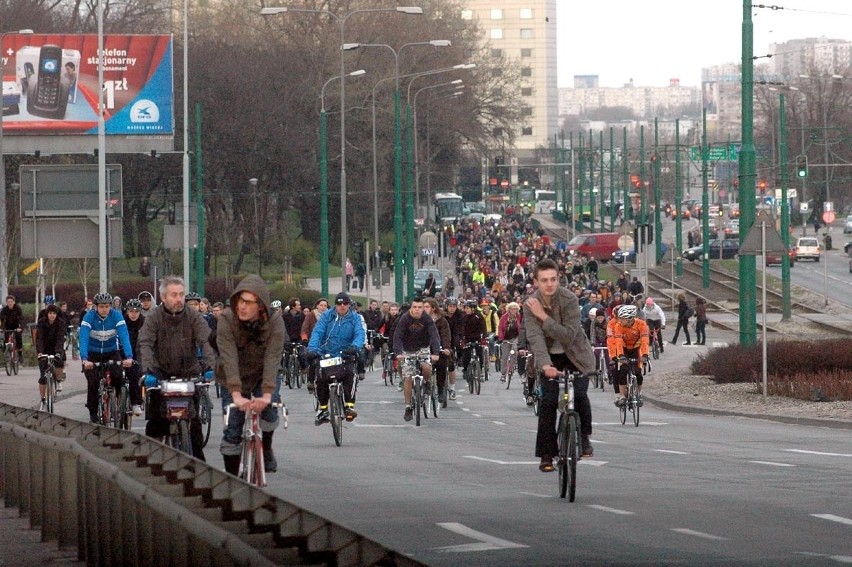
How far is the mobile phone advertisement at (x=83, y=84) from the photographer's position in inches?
2083

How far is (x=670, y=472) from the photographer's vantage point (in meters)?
16.3

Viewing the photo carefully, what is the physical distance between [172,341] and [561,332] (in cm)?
297

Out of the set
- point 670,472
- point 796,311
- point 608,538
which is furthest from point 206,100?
point 608,538

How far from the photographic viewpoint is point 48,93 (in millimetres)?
54062

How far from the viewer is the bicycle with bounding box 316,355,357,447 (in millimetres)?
20062

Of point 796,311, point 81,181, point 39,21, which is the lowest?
point 796,311

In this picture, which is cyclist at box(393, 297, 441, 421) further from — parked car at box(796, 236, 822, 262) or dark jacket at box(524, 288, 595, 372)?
parked car at box(796, 236, 822, 262)

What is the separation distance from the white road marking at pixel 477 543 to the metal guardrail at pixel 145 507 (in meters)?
1.82

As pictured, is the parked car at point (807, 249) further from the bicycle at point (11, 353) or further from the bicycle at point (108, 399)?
the bicycle at point (108, 399)

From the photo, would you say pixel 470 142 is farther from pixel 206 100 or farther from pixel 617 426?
pixel 617 426

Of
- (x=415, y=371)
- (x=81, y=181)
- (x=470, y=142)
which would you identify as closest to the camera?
(x=415, y=371)

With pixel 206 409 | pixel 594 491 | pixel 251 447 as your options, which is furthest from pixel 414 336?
pixel 251 447

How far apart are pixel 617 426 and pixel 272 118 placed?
53.2 meters

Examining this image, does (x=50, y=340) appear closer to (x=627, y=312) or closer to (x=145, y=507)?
(x=627, y=312)
